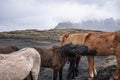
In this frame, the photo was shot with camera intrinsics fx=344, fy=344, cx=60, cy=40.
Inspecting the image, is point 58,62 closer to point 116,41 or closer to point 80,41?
point 80,41

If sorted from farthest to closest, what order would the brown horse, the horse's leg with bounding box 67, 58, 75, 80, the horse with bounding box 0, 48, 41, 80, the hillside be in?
the hillside < the horse's leg with bounding box 67, 58, 75, 80 < the brown horse < the horse with bounding box 0, 48, 41, 80

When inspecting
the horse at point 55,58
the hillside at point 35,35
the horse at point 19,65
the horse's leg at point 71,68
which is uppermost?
the horse at point 19,65

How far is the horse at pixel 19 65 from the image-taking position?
342 inches

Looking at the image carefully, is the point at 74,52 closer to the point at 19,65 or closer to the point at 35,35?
the point at 19,65

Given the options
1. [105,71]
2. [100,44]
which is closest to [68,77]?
[105,71]

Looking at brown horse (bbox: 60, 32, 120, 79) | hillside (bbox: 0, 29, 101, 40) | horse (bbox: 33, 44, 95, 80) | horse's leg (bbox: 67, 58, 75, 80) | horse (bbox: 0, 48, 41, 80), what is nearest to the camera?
horse (bbox: 0, 48, 41, 80)

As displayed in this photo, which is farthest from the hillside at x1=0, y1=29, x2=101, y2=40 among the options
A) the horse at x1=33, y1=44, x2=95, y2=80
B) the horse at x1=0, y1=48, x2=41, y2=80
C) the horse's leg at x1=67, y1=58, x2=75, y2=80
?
the horse at x1=0, y1=48, x2=41, y2=80

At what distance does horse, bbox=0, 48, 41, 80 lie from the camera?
8.70 meters

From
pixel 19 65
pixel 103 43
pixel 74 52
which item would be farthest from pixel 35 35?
pixel 19 65

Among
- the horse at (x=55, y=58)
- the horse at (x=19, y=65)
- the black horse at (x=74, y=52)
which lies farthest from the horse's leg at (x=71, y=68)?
the horse at (x=19, y=65)

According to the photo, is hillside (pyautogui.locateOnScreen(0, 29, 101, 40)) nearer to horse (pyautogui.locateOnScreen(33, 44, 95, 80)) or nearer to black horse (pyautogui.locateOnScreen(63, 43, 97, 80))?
black horse (pyautogui.locateOnScreen(63, 43, 97, 80))

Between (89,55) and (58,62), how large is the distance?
2.54 metres

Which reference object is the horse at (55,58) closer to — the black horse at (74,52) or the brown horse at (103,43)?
the black horse at (74,52)

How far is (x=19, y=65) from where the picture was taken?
358 inches
